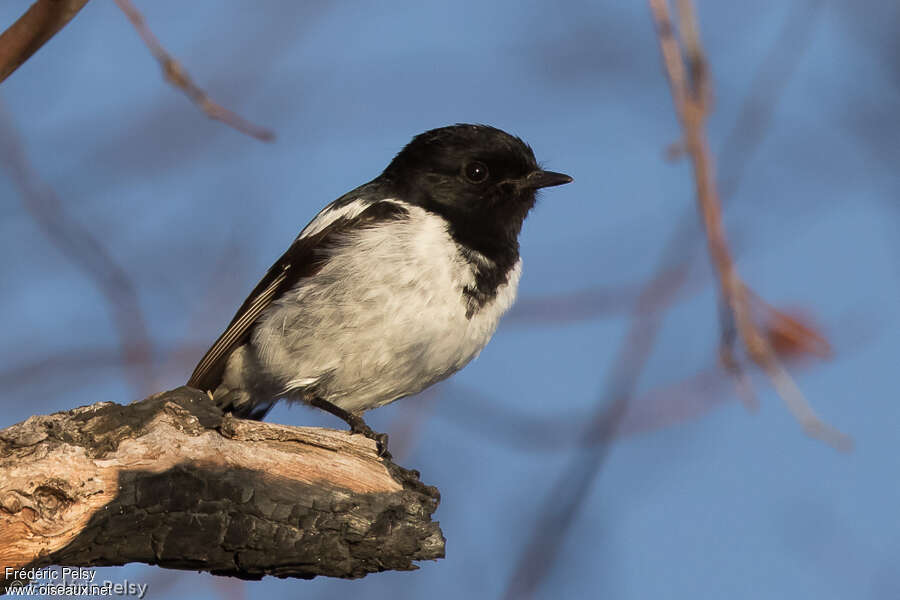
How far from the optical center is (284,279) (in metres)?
5.42

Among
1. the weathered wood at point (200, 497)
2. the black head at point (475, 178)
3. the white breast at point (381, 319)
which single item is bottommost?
the weathered wood at point (200, 497)

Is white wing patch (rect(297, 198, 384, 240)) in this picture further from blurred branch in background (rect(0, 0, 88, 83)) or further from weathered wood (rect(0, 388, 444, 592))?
blurred branch in background (rect(0, 0, 88, 83))

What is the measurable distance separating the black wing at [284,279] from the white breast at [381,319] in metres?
0.09

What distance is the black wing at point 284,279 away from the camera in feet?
17.5

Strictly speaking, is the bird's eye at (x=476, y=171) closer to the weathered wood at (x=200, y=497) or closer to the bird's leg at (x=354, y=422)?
the bird's leg at (x=354, y=422)

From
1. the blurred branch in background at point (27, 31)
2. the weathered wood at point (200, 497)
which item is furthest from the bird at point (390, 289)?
the blurred branch in background at point (27, 31)

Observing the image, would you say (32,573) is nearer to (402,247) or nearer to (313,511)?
(313,511)

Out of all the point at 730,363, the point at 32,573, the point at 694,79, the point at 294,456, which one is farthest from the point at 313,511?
the point at 694,79

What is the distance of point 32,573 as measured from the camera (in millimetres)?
3447

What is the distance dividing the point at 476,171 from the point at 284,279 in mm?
1247

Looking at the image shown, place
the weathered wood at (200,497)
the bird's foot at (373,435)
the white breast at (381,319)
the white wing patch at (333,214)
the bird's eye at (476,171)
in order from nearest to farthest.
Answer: the weathered wood at (200,497)
the bird's foot at (373,435)
the white breast at (381,319)
the white wing patch at (333,214)
the bird's eye at (476,171)

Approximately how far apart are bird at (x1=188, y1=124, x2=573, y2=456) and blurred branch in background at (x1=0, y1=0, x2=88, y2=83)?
258 cm

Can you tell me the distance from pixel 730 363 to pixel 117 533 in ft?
7.23

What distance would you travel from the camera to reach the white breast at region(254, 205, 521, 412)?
4.89 m
